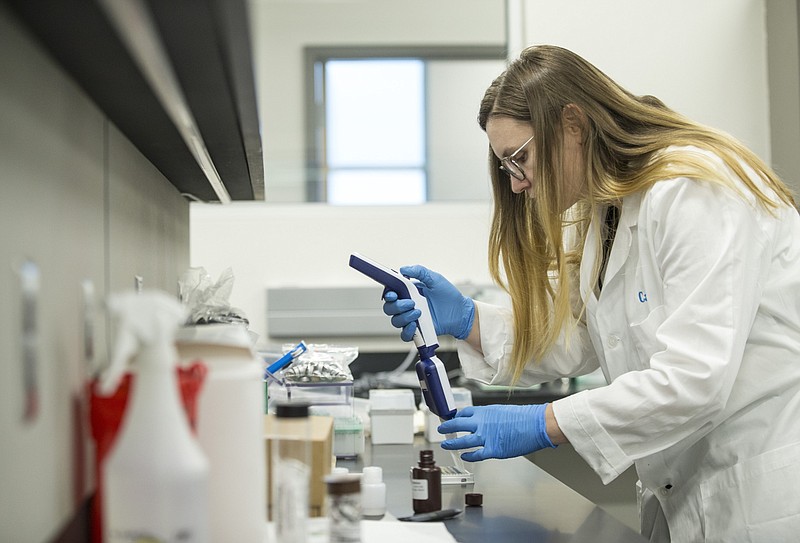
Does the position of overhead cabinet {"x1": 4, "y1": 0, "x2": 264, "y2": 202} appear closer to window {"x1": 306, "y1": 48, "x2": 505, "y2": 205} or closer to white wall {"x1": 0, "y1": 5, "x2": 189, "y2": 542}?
white wall {"x1": 0, "y1": 5, "x2": 189, "y2": 542}

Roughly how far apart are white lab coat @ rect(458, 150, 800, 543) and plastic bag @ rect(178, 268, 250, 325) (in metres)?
0.64

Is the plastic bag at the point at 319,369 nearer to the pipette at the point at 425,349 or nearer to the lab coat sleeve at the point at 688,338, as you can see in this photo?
the pipette at the point at 425,349

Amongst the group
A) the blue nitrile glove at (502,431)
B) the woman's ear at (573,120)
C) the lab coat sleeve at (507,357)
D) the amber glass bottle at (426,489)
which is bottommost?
the amber glass bottle at (426,489)

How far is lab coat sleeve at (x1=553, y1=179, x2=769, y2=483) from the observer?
1.28 metres

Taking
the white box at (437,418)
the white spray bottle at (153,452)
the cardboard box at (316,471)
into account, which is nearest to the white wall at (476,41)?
the white box at (437,418)

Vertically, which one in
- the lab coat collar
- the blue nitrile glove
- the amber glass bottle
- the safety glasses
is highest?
the safety glasses

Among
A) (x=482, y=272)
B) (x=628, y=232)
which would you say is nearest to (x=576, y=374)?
(x=628, y=232)

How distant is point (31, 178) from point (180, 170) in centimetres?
80

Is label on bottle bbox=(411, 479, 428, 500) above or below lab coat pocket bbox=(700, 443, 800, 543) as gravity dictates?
above

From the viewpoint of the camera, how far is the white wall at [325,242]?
3.04 metres

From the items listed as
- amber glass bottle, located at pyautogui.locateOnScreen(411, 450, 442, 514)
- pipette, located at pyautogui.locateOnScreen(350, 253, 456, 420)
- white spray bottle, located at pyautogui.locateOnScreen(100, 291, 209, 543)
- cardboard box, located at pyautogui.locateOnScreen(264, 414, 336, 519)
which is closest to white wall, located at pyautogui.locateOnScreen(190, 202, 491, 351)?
pipette, located at pyautogui.locateOnScreen(350, 253, 456, 420)

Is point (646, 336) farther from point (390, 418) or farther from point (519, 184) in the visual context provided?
point (390, 418)

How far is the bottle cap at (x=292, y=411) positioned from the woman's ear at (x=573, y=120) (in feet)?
3.14

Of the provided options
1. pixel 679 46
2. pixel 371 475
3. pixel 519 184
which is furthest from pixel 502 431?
pixel 679 46
